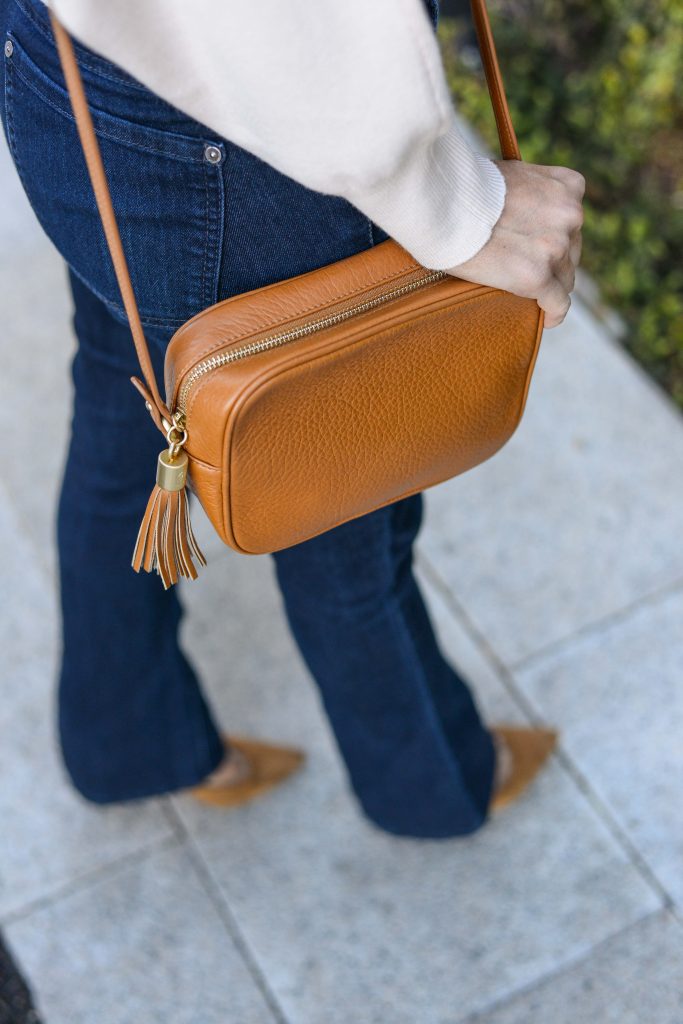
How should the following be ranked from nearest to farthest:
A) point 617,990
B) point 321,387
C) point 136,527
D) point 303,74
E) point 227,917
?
1. point 303,74
2. point 321,387
3. point 136,527
4. point 617,990
5. point 227,917

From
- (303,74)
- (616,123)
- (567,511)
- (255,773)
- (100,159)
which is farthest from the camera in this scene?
(616,123)

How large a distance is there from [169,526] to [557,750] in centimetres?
115

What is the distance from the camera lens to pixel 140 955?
1.85 meters

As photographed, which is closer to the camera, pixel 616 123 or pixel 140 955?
pixel 140 955

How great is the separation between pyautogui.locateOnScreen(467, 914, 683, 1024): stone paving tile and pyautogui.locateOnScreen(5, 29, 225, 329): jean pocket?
1.26 meters

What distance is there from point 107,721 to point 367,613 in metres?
0.58

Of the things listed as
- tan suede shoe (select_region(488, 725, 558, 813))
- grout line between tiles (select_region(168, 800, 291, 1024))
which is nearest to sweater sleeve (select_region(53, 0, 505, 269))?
tan suede shoe (select_region(488, 725, 558, 813))

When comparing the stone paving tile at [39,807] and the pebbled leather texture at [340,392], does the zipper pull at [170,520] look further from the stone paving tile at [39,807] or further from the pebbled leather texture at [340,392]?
the stone paving tile at [39,807]

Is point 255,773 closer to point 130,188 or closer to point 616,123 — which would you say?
point 130,188

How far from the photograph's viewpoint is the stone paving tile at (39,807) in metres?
1.97

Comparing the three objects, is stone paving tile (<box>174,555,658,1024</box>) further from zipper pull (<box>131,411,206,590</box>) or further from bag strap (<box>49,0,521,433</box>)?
bag strap (<box>49,0,521,433</box>)

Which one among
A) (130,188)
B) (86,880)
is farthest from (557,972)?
(130,188)

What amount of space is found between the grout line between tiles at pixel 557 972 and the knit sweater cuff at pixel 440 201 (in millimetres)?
1256

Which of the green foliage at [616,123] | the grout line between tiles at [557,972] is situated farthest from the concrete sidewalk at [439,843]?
the green foliage at [616,123]
